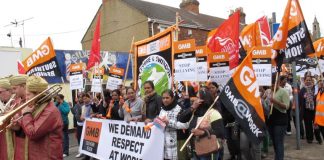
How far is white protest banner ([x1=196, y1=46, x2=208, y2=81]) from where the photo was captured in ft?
26.6

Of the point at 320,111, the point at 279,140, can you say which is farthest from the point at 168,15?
the point at 279,140

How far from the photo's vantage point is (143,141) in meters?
5.72

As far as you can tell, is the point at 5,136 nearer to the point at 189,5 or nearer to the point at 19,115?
the point at 19,115

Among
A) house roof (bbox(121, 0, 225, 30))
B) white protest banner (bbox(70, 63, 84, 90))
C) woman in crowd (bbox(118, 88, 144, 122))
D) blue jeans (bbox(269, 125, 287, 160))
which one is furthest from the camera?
house roof (bbox(121, 0, 225, 30))

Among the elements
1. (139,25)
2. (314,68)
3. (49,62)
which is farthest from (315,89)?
(139,25)

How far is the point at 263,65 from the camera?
286 inches

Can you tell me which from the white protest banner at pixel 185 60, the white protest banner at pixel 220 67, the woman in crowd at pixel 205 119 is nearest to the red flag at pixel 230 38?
the white protest banner at pixel 220 67

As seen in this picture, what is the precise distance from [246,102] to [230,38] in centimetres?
420

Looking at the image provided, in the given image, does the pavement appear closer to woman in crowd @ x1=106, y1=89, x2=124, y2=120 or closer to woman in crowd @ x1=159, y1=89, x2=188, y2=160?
woman in crowd @ x1=106, y1=89, x2=124, y2=120

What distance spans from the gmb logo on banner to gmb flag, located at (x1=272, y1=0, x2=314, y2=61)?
3.95 meters

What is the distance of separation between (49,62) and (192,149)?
198 inches

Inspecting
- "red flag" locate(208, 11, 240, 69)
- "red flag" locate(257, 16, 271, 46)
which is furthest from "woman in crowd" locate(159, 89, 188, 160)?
"red flag" locate(257, 16, 271, 46)

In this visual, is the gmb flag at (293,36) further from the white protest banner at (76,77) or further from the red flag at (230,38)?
the white protest banner at (76,77)

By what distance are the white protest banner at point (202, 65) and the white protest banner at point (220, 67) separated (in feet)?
0.62
